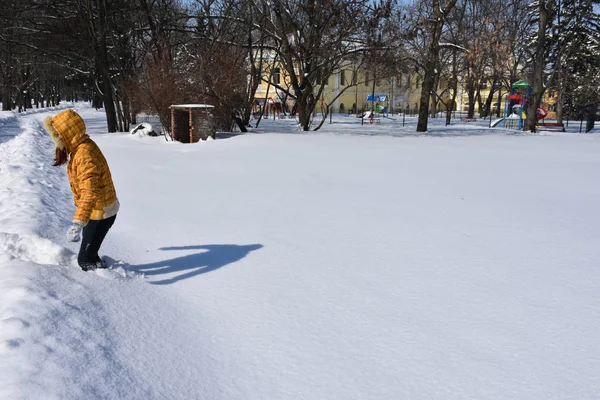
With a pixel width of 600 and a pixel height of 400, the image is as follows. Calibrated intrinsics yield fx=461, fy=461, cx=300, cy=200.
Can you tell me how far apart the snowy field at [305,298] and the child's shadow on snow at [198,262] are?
0.03 meters

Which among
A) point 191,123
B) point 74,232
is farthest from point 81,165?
point 191,123

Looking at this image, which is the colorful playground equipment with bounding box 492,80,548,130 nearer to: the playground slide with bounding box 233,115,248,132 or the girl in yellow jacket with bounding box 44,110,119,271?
the playground slide with bounding box 233,115,248,132

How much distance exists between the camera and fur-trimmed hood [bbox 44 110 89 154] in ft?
11.5

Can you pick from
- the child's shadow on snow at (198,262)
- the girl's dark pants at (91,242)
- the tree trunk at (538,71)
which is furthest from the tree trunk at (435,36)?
the girl's dark pants at (91,242)

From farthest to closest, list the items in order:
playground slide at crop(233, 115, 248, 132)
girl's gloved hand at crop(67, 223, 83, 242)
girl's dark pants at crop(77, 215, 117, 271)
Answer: playground slide at crop(233, 115, 248, 132) → girl's dark pants at crop(77, 215, 117, 271) → girl's gloved hand at crop(67, 223, 83, 242)

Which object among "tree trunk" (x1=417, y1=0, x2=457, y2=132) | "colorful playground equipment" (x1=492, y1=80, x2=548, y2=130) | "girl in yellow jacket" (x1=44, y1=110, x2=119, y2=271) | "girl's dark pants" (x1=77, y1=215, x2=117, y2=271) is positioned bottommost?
"girl's dark pants" (x1=77, y1=215, x2=117, y2=271)

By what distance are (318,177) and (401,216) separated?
11.0ft

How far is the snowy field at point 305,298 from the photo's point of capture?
8.23ft

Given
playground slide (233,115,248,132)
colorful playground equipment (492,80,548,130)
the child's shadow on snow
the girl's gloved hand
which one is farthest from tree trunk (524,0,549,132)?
the girl's gloved hand

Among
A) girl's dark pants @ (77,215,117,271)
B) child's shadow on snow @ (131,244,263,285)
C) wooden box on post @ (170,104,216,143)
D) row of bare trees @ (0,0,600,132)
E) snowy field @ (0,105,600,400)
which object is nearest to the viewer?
snowy field @ (0,105,600,400)

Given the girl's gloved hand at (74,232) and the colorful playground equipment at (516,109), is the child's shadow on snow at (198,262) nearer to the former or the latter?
the girl's gloved hand at (74,232)

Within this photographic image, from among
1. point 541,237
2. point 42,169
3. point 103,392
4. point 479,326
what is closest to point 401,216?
point 541,237

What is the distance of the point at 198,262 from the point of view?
4.34m

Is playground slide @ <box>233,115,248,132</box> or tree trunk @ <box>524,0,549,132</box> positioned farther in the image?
tree trunk @ <box>524,0,549,132</box>
